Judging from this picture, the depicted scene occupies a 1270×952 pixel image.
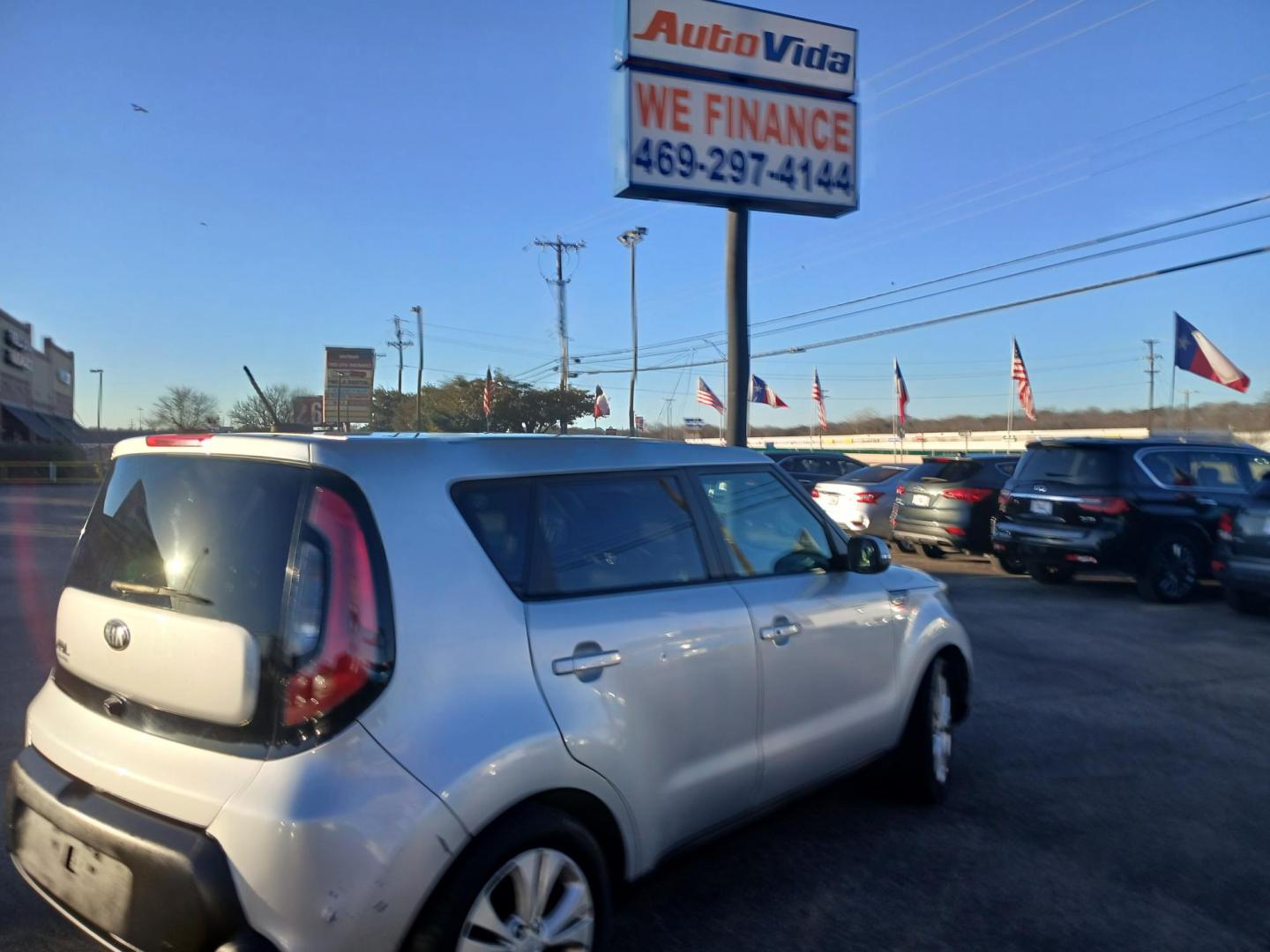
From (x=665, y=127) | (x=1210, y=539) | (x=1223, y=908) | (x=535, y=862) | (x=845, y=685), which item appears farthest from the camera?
(x=665, y=127)

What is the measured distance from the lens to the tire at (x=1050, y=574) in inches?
448

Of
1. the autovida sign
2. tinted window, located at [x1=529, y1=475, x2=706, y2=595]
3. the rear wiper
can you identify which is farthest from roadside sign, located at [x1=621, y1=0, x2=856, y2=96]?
the rear wiper

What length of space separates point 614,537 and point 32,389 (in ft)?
207

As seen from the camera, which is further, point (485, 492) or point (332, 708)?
point (485, 492)

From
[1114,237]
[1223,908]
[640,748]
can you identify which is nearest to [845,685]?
[640,748]

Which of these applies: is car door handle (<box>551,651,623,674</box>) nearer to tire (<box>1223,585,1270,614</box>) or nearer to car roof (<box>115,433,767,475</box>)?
car roof (<box>115,433,767,475</box>)

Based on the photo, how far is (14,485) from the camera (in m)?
37.8

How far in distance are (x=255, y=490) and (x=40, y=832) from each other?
115 centimetres

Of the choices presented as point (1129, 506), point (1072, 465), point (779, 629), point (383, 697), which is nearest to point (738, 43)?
point (1072, 465)

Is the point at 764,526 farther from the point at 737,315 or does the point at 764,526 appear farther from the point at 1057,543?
the point at 737,315

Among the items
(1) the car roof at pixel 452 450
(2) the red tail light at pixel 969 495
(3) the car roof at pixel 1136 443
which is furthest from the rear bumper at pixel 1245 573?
(1) the car roof at pixel 452 450

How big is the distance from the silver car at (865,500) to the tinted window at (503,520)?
41.8 feet

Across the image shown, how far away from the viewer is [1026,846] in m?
4.22

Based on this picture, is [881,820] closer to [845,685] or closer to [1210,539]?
[845,685]
